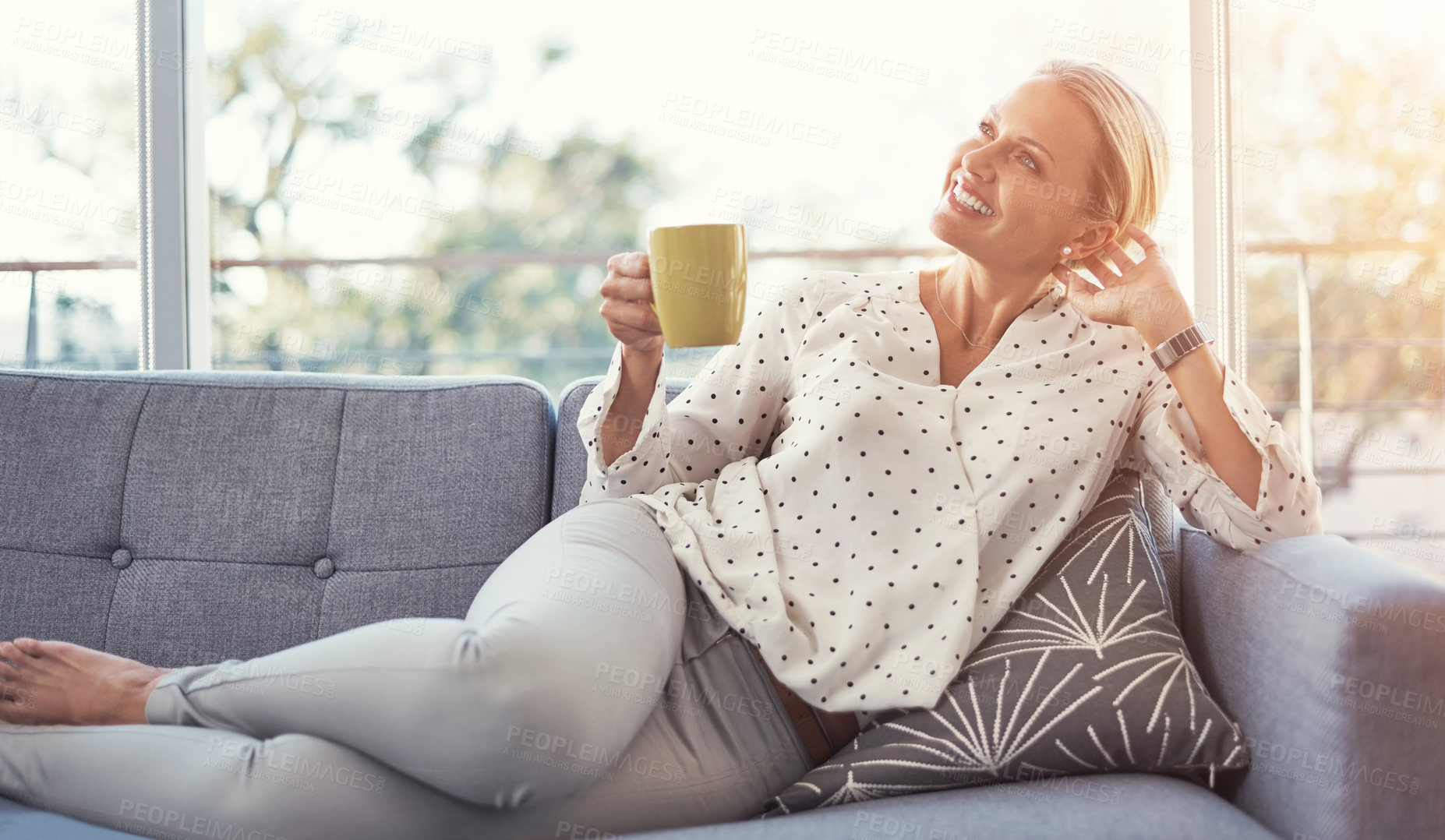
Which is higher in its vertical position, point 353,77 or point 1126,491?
point 353,77

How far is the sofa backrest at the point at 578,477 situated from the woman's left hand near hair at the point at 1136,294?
0.22 meters

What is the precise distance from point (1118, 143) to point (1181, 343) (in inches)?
11.6

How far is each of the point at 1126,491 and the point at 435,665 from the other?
0.91 meters

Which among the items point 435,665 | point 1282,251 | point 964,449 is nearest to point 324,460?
point 435,665

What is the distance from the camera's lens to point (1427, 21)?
2703mm

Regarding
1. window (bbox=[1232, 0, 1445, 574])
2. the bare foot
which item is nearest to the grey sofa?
the bare foot

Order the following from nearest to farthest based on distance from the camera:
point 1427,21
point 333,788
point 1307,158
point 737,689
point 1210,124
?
point 333,788 < point 737,689 < point 1210,124 < point 1427,21 < point 1307,158

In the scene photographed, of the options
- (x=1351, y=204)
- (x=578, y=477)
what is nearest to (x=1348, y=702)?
(x=578, y=477)

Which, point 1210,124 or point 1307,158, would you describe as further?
point 1307,158

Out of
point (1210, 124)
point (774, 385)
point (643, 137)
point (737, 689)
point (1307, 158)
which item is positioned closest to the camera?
point (737, 689)

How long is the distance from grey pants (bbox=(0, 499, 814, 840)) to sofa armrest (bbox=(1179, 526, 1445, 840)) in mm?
521

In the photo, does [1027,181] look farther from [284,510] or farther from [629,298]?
[284,510]

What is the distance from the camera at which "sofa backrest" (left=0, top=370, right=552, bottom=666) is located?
4.46 ft

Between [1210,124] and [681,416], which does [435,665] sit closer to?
[681,416]
